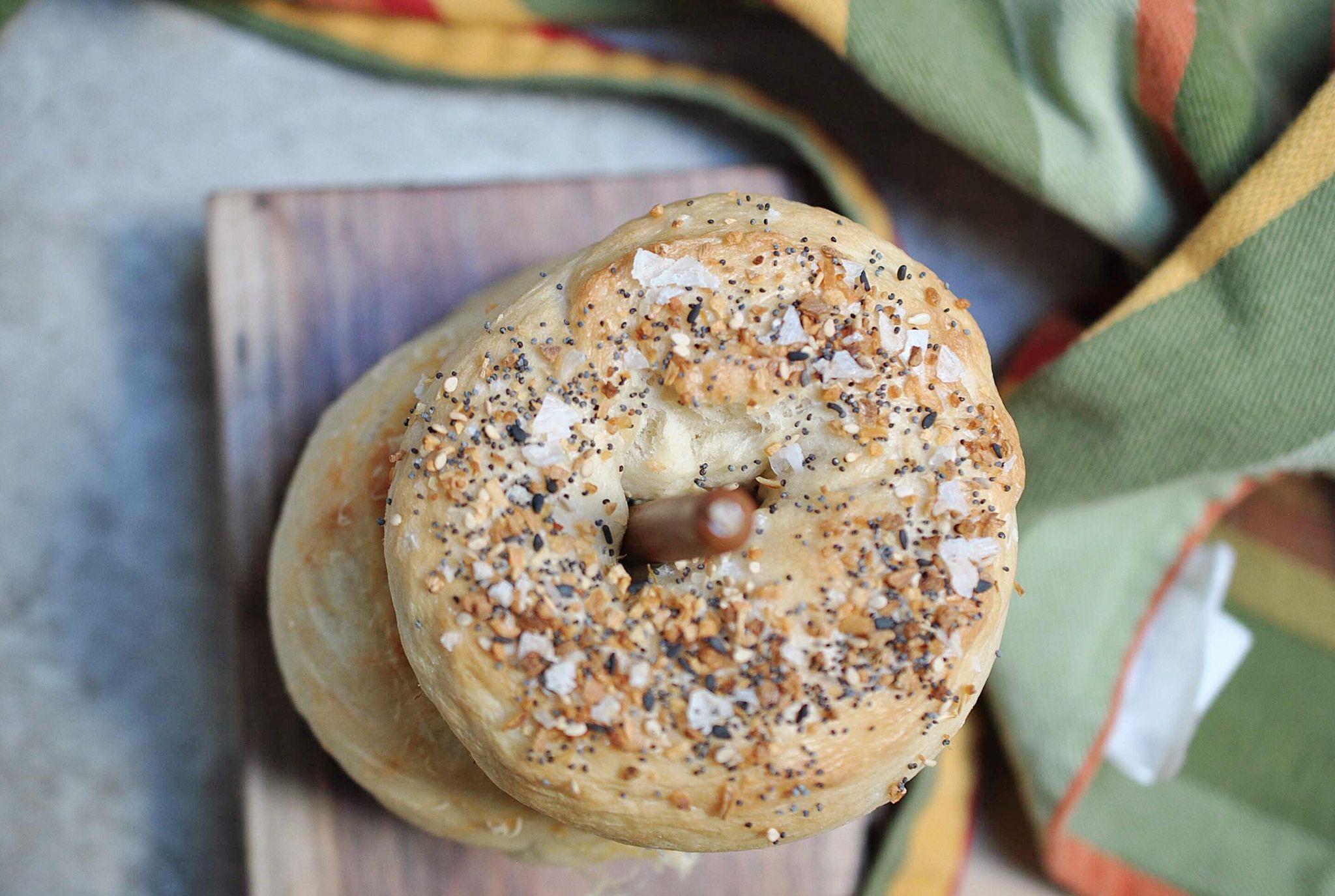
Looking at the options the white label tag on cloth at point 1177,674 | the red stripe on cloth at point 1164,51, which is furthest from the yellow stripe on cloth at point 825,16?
the white label tag on cloth at point 1177,674

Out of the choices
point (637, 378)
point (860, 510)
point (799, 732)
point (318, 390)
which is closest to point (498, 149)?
point (318, 390)

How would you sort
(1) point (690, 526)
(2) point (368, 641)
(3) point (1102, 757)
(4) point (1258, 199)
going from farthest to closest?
(3) point (1102, 757) → (4) point (1258, 199) → (2) point (368, 641) → (1) point (690, 526)

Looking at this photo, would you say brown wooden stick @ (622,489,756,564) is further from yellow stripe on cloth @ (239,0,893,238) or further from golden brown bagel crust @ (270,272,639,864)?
yellow stripe on cloth @ (239,0,893,238)

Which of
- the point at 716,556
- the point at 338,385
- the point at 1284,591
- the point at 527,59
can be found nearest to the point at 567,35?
the point at 527,59

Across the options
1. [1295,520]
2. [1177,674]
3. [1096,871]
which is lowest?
[1096,871]

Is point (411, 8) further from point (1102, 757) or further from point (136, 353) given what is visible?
point (1102, 757)

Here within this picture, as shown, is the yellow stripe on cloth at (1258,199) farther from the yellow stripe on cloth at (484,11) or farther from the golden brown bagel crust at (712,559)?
the yellow stripe on cloth at (484,11)

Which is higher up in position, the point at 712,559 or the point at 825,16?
the point at 825,16

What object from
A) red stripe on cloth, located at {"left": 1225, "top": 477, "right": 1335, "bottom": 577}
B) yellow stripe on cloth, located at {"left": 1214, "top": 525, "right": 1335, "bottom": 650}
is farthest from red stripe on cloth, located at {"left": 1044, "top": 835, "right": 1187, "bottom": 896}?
red stripe on cloth, located at {"left": 1225, "top": 477, "right": 1335, "bottom": 577}
